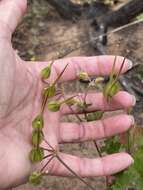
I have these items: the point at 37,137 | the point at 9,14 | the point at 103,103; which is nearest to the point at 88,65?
the point at 103,103

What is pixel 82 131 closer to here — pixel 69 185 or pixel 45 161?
pixel 45 161

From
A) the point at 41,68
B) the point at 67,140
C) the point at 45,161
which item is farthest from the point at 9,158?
the point at 41,68

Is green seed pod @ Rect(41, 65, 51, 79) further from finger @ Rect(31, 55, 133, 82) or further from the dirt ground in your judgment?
the dirt ground

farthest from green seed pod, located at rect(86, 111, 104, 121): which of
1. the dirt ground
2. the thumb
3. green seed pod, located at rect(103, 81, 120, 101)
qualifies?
the dirt ground

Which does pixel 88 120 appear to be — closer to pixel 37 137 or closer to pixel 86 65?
pixel 86 65

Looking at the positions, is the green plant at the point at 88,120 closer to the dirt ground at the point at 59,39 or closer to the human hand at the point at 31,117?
the human hand at the point at 31,117

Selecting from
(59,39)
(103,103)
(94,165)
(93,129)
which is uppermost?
(59,39)

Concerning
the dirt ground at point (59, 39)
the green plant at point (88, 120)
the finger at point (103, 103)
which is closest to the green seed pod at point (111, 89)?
the green plant at point (88, 120)
